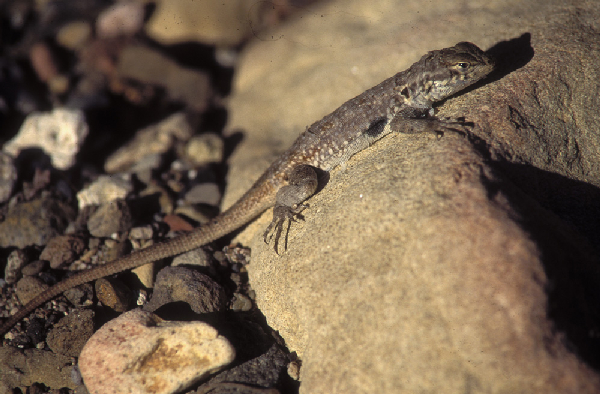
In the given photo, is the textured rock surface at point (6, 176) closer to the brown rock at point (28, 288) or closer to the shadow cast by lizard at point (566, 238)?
the brown rock at point (28, 288)

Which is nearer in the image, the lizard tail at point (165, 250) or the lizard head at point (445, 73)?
the lizard head at point (445, 73)

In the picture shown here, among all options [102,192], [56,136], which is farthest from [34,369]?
[56,136]

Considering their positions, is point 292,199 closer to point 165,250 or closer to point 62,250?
point 165,250

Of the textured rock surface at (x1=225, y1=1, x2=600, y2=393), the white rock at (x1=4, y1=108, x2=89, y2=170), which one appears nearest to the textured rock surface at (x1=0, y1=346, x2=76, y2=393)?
the textured rock surface at (x1=225, y1=1, x2=600, y2=393)

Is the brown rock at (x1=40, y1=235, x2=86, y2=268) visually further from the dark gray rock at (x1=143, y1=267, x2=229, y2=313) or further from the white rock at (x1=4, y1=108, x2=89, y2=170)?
the white rock at (x1=4, y1=108, x2=89, y2=170)

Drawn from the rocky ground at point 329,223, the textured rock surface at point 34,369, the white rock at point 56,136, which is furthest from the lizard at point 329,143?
the white rock at point 56,136

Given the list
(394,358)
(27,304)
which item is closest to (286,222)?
(394,358)

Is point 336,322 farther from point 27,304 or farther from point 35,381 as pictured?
point 27,304
